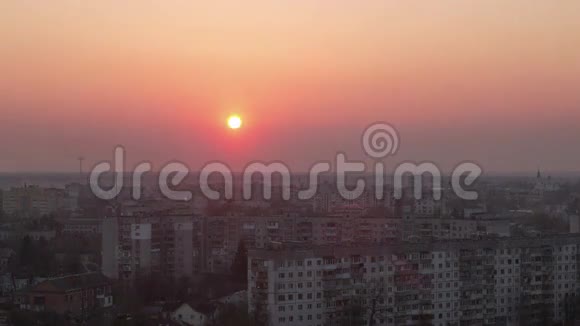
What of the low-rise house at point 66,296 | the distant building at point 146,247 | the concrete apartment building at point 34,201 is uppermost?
the concrete apartment building at point 34,201

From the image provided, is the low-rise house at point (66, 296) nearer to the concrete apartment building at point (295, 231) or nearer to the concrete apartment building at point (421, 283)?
the concrete apartment building at point (421, 283)

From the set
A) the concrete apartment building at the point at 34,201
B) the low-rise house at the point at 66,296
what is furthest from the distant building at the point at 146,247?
the concrete apartment building at the point at 34,201

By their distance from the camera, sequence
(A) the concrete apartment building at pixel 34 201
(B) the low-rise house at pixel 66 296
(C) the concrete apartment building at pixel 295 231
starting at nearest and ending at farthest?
(B) the low-rise house at pixel 66 296
(C) the concrete apartment building at pixel 295 231
(A) the concrete apartment building at pixel 34 201

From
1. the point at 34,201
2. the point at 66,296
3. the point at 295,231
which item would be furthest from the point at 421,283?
the point at 34,201

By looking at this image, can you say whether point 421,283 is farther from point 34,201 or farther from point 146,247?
point 34,201

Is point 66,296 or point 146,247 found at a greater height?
point 146,247

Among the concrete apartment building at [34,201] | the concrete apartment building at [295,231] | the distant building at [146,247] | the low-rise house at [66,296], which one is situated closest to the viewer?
the low-rise house at [66,296]

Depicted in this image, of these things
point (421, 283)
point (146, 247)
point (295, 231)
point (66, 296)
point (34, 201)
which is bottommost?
point (66, 296)

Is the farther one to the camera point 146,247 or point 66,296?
point 146,247

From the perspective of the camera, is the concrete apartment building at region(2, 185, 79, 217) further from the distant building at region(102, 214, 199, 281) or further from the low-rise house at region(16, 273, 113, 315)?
the low-rise house at region(16, 273, 113, 315)
